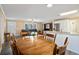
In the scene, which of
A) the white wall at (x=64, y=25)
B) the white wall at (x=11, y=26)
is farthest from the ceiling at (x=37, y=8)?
the white wall at (x=11, y=26)

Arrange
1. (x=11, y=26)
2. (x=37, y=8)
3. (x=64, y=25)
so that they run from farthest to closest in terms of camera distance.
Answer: (x=11, y=26)
(x=64, y=25)
(x=37, y=8)

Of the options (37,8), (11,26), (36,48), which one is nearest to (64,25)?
(37,8)

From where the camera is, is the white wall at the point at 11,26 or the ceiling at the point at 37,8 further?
the white wall at the point at 11,26

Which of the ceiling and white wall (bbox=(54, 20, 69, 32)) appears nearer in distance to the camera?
the ceiling

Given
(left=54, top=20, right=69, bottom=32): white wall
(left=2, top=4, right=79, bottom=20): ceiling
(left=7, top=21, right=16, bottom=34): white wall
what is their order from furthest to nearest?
(left=7, top=21, right=16, bottom=34): white wall < (left=54, top=20, right=69, bottom=32): white wall < (left=2, top=4, right=79, bottom=20): ceiling

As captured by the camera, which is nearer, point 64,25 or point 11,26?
point 64,25

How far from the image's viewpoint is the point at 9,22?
Result: 32.9ft

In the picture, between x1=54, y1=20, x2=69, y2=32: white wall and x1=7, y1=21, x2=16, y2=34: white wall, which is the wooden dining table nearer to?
x1=54, y1=20, x2=69, y2=32: white wall

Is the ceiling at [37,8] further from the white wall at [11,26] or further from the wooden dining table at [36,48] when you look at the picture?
the white wall at [11,26]

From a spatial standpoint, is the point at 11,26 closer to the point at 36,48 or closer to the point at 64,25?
the point at 64,25

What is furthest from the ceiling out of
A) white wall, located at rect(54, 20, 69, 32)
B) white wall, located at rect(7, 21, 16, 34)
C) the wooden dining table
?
white wall, located at rect(7, 21, 16, 34)

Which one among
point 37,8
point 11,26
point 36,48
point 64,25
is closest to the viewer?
point 36,48

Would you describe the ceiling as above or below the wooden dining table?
above
